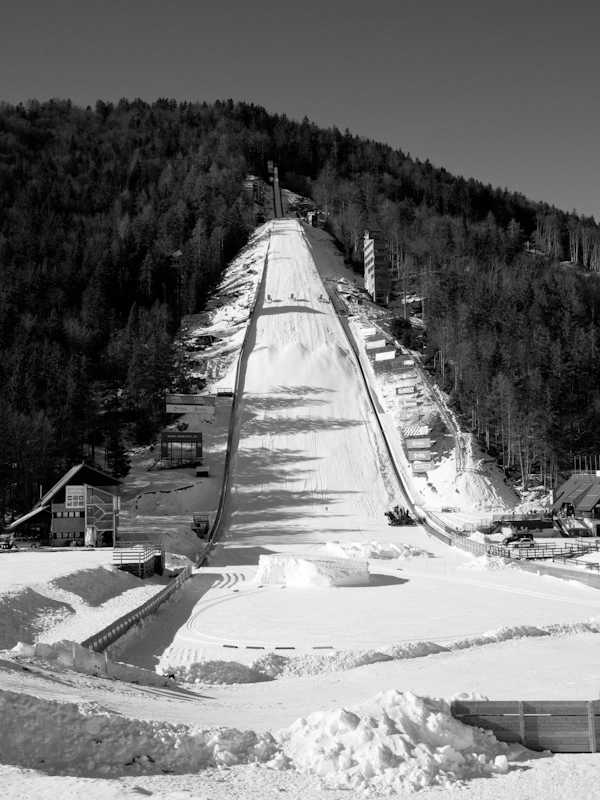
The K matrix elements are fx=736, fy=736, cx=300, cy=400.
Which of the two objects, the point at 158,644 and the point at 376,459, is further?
the point at 376,459

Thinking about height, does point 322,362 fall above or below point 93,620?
above

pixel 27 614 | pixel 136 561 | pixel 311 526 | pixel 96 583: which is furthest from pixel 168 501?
pixel 27 614

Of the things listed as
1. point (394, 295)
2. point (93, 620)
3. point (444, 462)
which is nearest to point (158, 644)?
point (93, 620)

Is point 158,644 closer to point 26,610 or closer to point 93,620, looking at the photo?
point 93,620

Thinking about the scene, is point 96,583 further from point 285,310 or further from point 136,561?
point 285,310

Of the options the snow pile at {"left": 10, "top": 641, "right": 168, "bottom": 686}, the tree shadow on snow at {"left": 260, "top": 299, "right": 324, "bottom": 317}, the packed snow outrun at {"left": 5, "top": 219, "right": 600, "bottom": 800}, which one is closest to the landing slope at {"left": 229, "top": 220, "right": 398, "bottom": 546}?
the tree shadow on snow at {"left": 260, "top": 299, "right": 324, "bottom": 317}

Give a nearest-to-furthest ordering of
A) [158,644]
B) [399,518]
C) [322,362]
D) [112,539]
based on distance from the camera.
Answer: [158,644] → [112,539] → [399,518] → [322,362]

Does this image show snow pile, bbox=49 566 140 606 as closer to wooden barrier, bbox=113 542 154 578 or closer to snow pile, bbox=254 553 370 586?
wooden barrier, bbox=113 542 154 578
